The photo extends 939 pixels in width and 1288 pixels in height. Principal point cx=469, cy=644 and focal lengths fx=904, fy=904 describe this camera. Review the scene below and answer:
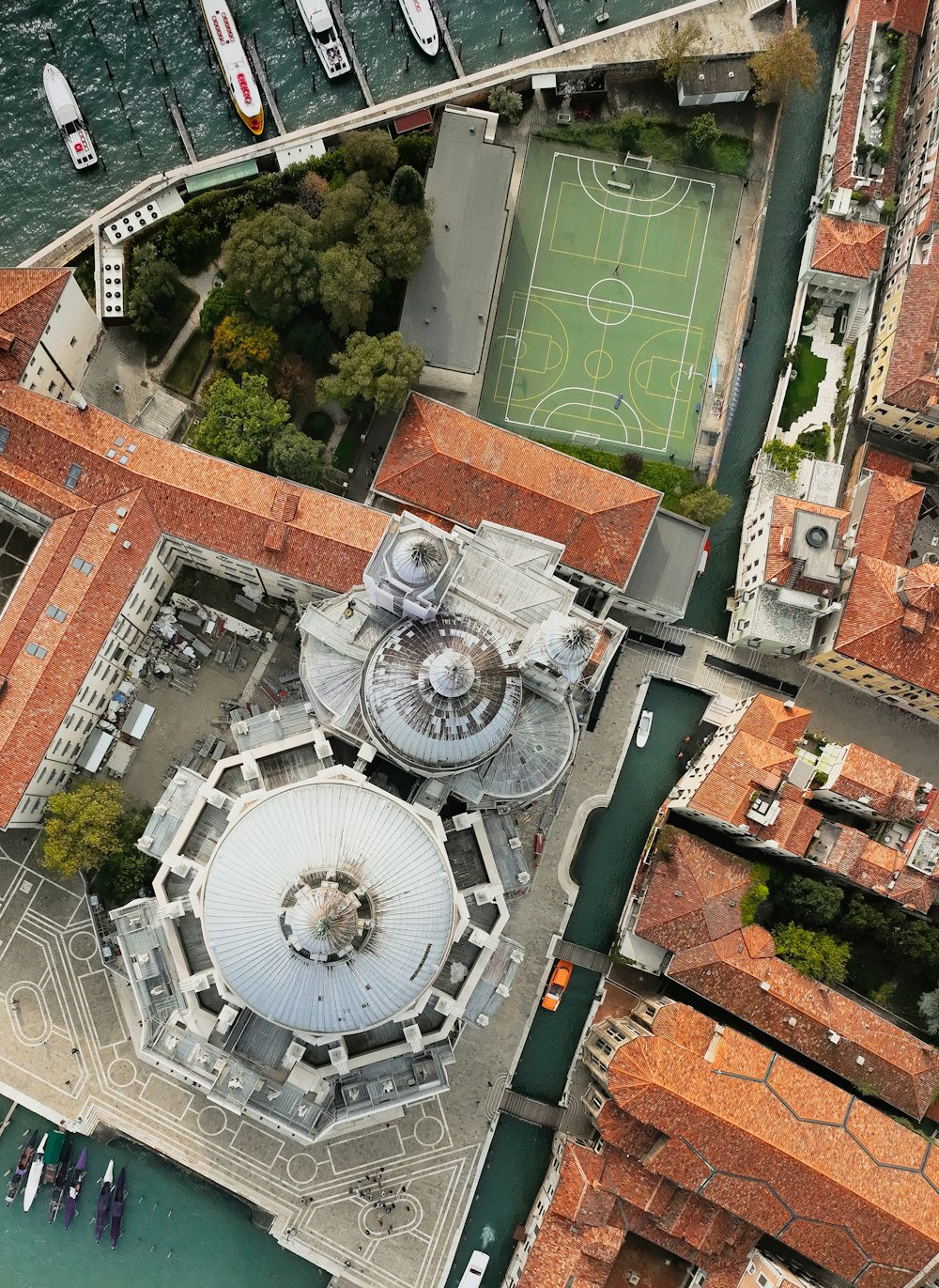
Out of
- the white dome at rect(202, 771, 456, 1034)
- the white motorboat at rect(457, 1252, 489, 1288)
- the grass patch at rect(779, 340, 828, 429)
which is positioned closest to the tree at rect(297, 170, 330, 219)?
the grass patch at rect(779, 340, 828, 429)

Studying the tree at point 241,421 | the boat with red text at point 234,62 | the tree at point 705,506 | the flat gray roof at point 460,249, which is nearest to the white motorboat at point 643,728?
the tree at point 705,506

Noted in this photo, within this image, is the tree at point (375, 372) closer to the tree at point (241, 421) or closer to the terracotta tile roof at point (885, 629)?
the tree at point (241, 421)

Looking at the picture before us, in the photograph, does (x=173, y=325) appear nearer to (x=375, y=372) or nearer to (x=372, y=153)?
(x=375, y=372)

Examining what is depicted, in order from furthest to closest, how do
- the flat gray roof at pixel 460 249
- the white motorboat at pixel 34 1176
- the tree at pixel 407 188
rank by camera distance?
the flat gray roof at pixel 460 249, the white motorboat at pixel 34 1176, the tree at pixel 407 188

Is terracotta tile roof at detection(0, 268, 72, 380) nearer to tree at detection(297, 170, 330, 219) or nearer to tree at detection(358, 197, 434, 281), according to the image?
tree at detection(297, 170, 330, 219)

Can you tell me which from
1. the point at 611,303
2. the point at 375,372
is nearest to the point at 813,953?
the point at 375,372
